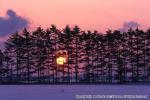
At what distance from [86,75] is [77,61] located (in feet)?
11.4

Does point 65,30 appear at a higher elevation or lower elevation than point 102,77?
higher

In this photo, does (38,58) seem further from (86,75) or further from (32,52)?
(86,75)

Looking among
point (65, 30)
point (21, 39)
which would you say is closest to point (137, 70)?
point (65, 30)

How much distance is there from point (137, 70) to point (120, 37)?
7532 mm

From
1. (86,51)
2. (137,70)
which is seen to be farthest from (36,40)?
(137,70)

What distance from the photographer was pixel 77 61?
118375mm

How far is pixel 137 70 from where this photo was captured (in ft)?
387

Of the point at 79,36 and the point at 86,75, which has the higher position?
the point at 79,36

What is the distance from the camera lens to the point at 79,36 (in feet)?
393

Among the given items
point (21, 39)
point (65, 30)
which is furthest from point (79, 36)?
point (21, 39)

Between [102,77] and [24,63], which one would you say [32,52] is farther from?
[102,77]
